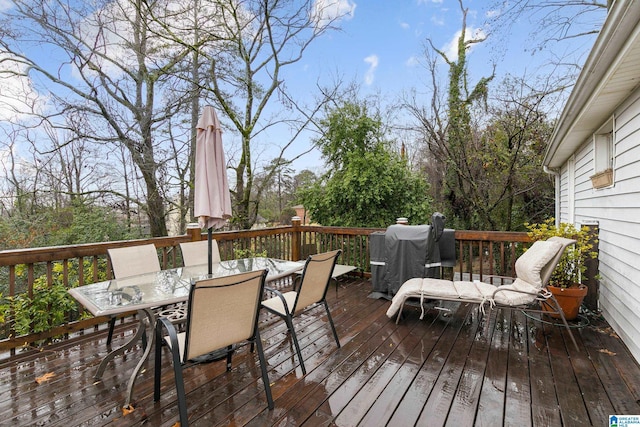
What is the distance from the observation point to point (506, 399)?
2.05 meters

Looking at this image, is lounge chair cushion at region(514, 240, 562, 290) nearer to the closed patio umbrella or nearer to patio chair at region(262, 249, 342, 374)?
patio chair at region(262, 249, 342, 374)

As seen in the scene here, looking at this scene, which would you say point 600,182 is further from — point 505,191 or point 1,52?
point 1,52

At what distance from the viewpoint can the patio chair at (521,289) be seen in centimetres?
294

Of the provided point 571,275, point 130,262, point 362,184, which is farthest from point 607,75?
point 362,184

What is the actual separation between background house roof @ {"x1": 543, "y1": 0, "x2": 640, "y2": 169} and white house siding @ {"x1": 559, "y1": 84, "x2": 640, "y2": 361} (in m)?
0.19

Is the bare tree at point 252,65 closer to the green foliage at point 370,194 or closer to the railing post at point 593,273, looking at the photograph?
the green foliage at point 370,194

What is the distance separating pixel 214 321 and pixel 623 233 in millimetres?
3669

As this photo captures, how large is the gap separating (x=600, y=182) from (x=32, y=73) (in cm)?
1091

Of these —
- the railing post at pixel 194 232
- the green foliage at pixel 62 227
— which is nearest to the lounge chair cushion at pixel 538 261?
the railing post at pixel 194 232

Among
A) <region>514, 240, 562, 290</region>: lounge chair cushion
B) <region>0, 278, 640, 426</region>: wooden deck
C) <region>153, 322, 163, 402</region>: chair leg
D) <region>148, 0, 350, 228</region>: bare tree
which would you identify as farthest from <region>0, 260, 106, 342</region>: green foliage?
<region>148, 0, 350, 228</region>: bare tree

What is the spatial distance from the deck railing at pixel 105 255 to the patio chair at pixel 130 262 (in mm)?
513

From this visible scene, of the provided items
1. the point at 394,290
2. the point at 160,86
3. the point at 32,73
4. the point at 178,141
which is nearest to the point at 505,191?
the point at 394,290

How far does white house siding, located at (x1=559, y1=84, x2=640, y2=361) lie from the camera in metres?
2.60

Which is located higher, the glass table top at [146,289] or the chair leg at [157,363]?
the glass table top at [146,289]
